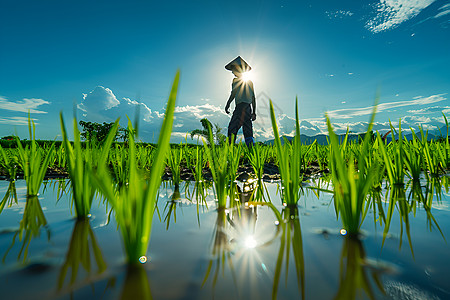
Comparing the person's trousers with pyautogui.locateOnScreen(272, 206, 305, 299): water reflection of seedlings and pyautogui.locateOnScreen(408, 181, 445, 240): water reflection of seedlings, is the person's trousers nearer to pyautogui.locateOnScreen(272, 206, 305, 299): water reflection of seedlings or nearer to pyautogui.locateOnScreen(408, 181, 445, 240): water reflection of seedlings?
pyautogui.locateOnScreen(408, 181, 445, 240): water reflection of seedlings

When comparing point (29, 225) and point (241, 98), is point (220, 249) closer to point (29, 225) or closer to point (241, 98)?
point (29, 225)

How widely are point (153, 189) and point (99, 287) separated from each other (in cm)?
24

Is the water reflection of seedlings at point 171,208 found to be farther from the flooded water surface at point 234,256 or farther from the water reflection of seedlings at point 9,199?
the water reflection of seedlings at point 9,199

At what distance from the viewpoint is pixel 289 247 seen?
0.69 m

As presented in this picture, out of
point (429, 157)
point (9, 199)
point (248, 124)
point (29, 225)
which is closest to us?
point (29, 225)

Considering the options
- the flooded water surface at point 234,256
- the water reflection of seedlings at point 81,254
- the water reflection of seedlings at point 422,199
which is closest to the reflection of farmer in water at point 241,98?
the water reflection of seedlings at point 422,199

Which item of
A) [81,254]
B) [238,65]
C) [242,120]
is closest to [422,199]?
[81,254]

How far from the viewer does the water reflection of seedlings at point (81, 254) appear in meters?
0.57

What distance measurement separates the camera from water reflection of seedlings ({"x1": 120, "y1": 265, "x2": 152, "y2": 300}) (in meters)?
0.47

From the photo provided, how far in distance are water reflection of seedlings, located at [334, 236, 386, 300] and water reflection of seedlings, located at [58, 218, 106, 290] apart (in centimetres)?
57

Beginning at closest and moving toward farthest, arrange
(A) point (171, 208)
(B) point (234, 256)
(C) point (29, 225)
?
(B) point (234, 256), (C) point (29, 225), (A) point (171, 208)

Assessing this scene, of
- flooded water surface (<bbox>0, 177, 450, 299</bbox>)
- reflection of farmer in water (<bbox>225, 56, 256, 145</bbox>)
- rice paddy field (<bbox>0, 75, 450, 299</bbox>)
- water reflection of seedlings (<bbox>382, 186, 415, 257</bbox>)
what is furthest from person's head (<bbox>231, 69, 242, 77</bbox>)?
flooded water surface (<bbox>0, 177, 450, 299</bbox>)

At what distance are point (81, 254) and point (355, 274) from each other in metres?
0.74

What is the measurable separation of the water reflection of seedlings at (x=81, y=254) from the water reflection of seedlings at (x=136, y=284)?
81 mm
